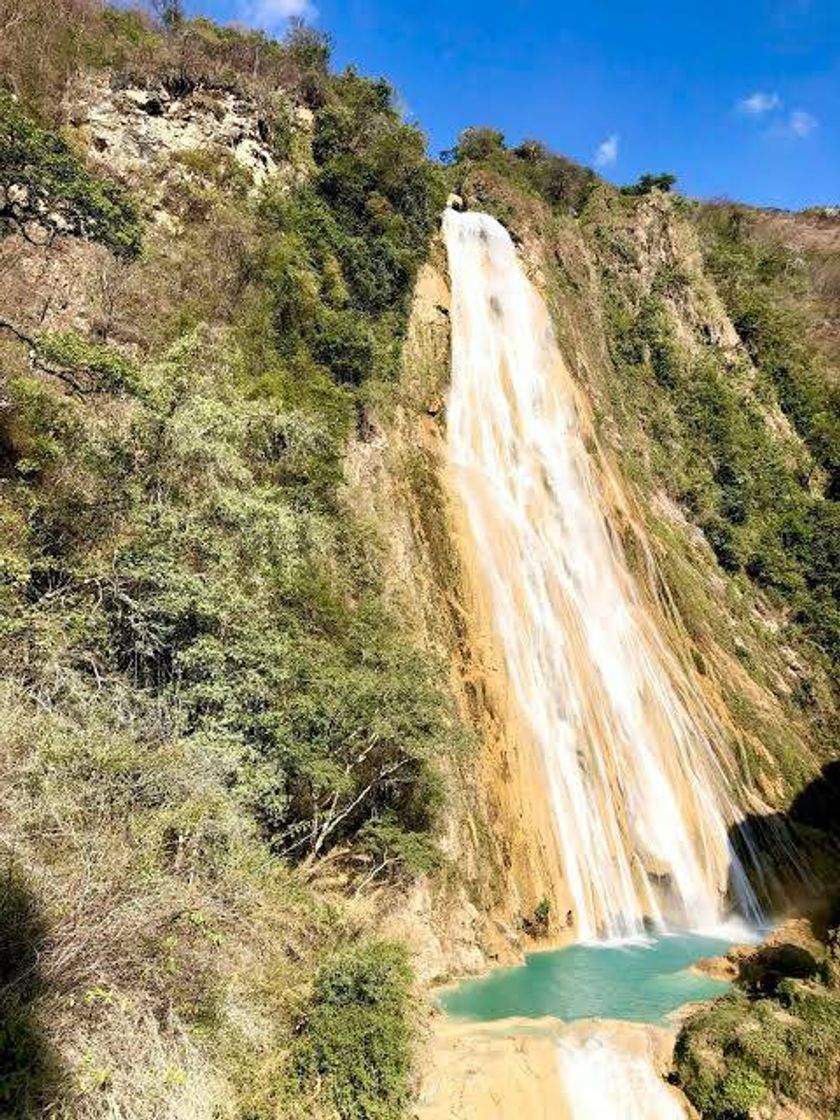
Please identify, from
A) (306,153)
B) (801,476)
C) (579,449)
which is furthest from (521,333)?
(801,476)

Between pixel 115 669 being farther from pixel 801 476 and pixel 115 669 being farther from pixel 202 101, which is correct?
pixel 801 476

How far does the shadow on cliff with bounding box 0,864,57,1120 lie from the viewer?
221 inches

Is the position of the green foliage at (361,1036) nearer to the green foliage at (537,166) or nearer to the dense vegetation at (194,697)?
the dense vegetation at (194,697)

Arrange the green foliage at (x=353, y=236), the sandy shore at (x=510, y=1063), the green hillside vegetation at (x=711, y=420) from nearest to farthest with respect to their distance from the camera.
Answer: the sandy shore at (x=510, y=1063) < the green foliage at (x=353, y=236) < the green hillside vegetation at (x=711, y=420)

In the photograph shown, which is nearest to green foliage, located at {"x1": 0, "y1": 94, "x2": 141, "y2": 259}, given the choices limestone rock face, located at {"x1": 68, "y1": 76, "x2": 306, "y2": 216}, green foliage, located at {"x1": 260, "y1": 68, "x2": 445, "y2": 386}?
green foliage, located at {"x1": 260, "y1": 68, "x2": 445, "y2": 386}

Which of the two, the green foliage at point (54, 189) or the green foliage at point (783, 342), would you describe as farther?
the green foliage at point (783, 342)

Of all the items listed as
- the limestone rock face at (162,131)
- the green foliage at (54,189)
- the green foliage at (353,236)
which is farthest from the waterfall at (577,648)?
the green foliage at (54,189)

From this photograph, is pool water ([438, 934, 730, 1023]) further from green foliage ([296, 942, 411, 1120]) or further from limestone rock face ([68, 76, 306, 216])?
limestone rock face ([68, 76, 306, 216])

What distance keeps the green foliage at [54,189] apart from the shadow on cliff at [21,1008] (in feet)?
36.7

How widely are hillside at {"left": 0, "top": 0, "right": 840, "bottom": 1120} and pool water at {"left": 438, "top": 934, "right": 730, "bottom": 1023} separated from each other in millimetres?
743

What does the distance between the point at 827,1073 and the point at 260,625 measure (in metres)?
9.66

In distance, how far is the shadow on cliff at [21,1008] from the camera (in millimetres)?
5625

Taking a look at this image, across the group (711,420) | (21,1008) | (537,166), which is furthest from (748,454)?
(21,1008)

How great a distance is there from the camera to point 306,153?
91.4ft
